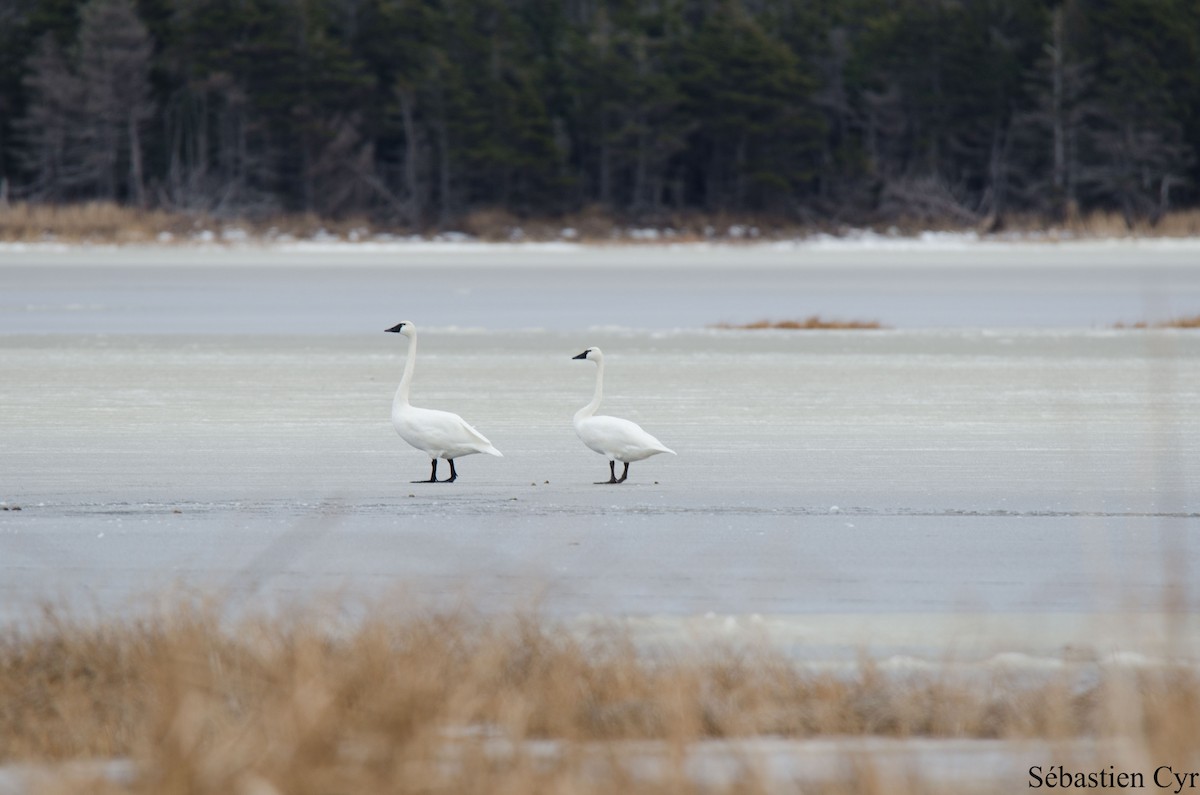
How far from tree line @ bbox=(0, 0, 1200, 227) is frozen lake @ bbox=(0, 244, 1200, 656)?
104 feet

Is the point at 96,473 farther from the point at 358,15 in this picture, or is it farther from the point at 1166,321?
the point at 358,15

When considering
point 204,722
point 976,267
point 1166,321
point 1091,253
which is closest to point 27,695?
point 204,722

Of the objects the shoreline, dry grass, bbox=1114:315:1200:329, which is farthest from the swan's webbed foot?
the shoreline

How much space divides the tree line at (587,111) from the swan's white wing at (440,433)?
44073 mm

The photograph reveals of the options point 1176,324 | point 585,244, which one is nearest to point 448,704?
point 1176,324

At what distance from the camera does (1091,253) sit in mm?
38500

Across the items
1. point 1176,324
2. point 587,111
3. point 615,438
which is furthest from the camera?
point 587,111

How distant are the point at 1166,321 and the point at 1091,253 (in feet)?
62.6

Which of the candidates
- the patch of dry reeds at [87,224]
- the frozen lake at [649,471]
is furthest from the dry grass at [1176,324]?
the patch of dry reeds at [87,224]

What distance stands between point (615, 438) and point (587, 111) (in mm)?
49066

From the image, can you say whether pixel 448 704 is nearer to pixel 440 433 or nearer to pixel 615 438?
pixel 615 438

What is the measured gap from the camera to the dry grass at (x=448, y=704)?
3219mm

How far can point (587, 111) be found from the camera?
184ft

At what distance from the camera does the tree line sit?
5216 centimetres
